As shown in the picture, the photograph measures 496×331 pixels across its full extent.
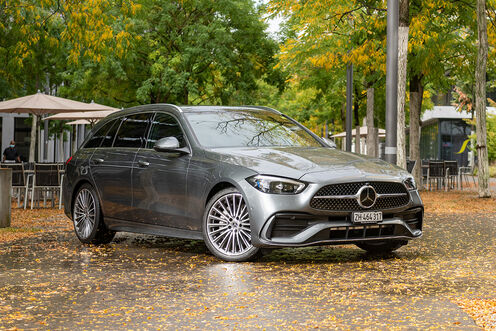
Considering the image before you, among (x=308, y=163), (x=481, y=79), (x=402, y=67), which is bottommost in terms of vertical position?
(x=308, y=163)

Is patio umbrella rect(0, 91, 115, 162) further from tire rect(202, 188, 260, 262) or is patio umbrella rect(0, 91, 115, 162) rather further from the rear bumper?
the rear bumper

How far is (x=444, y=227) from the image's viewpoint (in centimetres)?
1322

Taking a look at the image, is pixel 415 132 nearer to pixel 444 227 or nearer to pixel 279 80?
pixel 279 80

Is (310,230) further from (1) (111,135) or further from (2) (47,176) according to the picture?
(2) (47,176)

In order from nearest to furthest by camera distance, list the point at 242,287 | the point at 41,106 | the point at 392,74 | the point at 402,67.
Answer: the point at 242,287 < the point at 392,74 < the point at 402,67 < the point at 41,106

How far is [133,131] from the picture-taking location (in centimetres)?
1059

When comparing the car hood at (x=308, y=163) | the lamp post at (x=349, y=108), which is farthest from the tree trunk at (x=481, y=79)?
the car hood at (x=308, y=163)

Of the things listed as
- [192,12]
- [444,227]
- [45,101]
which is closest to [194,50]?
[192,12]

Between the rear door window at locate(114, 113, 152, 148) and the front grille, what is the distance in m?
2.84

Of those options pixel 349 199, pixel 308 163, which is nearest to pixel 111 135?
pixel 308 163

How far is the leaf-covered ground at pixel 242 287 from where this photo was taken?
578 cm

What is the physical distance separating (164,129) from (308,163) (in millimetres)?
2190

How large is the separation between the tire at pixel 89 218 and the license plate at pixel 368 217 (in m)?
3.63

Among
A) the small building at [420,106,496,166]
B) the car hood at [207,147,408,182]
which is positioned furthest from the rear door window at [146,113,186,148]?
the small building at [420,106,496,166]
